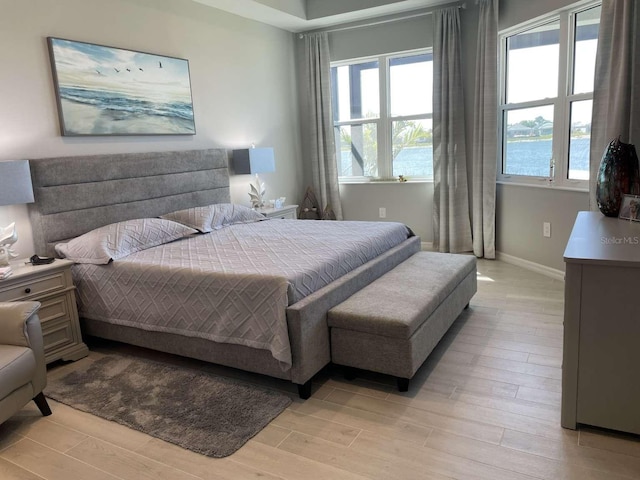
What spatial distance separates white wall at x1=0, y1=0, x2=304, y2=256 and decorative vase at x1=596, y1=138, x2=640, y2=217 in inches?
131

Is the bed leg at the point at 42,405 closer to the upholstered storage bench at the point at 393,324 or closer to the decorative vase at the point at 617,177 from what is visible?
the upholstered storage bench at the point at 393,324

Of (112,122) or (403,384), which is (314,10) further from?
(403,384)

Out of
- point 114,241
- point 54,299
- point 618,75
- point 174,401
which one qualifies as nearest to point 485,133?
point 618,75

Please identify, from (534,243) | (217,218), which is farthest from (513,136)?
(217,218)

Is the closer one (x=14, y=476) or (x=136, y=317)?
(x=14, y=476)

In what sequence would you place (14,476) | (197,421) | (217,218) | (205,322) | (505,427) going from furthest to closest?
(217,218), (205,322), (197,421), (505,427), (14,476)

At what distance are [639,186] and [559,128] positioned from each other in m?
1.68

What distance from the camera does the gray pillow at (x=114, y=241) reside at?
3068mm

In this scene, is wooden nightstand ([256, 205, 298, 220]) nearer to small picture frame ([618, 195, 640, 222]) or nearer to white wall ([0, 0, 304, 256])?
white wall ([0, 0, 304, 256])

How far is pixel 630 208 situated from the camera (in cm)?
261

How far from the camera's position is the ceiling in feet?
15.5

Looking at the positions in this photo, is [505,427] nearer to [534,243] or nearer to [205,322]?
[205,322]

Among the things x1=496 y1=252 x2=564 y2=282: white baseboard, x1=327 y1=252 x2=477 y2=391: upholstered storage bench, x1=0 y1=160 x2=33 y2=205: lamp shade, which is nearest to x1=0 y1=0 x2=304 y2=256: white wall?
x1=0 y1=160 x2=33 y2=205: lamp shade

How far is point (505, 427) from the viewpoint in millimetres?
2133
